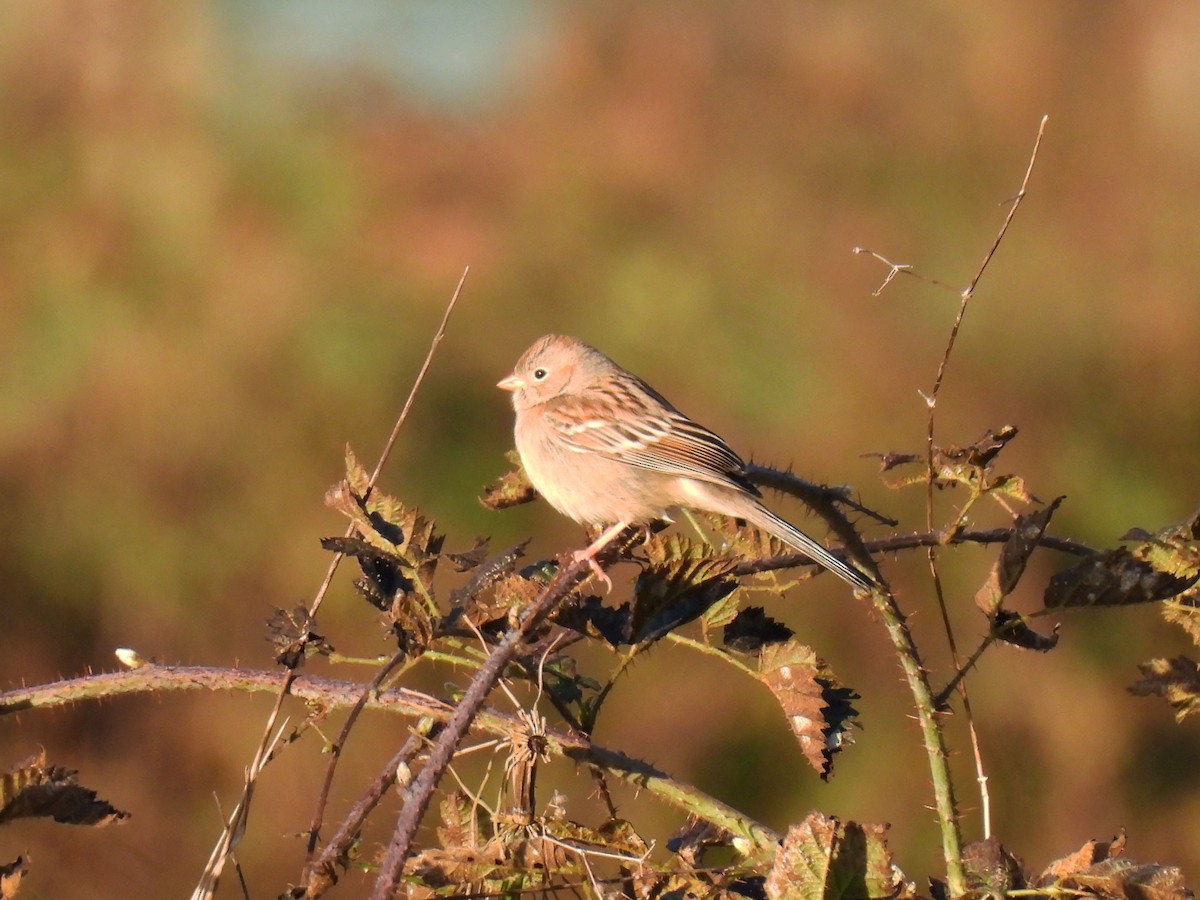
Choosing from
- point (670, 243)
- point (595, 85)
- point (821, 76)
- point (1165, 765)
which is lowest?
point (1165, 765)

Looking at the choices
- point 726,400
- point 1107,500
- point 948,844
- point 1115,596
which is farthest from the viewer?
point 726,400

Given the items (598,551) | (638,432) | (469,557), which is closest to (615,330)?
(638,432)

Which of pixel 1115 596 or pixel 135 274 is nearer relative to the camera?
pixel 1115 596

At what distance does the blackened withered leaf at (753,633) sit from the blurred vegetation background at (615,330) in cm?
346

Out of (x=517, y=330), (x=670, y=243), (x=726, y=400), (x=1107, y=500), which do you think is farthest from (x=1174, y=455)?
A: (x=517, y=330)

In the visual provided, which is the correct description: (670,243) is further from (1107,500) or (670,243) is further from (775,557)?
(775,557)

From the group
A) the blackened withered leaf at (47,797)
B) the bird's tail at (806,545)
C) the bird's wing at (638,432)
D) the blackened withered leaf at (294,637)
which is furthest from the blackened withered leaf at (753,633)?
the bird's wing at (638,432)

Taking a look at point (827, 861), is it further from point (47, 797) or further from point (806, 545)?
point (806, 545)

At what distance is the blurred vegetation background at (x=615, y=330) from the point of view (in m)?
5.43

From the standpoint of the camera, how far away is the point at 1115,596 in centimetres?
177

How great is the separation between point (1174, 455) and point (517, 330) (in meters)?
3.22

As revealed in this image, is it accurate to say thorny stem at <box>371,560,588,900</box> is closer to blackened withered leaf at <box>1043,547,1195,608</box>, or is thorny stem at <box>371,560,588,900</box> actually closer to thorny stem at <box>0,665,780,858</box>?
thorny stem at <box>0,665,780,858</box>

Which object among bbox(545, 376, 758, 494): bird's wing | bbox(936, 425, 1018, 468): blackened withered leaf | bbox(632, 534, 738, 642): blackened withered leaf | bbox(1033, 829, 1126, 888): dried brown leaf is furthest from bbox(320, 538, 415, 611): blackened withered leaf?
bbox(545, 376, 758, 494): bird's wing

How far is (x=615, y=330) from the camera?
6.68 m
